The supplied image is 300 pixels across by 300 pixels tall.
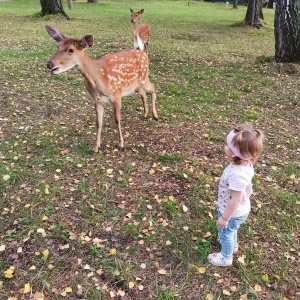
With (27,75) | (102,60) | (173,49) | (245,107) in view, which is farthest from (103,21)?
(102,60)

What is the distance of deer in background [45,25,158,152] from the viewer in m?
4.35

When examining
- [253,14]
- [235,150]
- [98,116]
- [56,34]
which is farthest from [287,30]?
[253,14]

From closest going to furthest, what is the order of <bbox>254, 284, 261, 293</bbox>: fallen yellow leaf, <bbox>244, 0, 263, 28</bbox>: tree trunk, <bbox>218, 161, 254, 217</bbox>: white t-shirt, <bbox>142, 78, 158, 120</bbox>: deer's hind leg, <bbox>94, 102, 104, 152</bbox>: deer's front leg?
<bbox>218, 161, 254, 217</bbox>: white t-shirt → <bbox>254, 284, 261, 293</bbox>: fallen yellow leaf → <bbox>94, 102, 104, 152</bbox>: deer's front leg → <bbox>142, 78, 158, 120</bbox>: deer's hind leg → <bbox>244, 0, 263, 28</bbox>: tree trunk

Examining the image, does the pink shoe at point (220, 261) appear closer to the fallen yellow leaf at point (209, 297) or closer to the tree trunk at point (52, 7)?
the fallen yellow leaf at point (209, 297)

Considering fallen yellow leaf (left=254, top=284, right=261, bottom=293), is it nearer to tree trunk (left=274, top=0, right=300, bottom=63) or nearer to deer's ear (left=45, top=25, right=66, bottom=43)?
deer's ear (left=45, top=25, right=66, bottom=43)

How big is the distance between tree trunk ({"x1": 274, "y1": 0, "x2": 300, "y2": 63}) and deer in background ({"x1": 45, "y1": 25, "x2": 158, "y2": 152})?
181 inches

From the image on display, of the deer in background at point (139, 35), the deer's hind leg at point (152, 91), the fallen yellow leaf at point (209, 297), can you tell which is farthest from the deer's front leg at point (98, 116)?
the deer in background at point (139, 35)

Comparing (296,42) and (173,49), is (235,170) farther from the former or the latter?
(173,49)

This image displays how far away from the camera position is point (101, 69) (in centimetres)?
476

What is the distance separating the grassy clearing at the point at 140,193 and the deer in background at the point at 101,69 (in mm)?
630

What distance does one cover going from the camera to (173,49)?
11664 millimetres

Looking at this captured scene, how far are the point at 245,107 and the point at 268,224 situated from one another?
11.4 feet

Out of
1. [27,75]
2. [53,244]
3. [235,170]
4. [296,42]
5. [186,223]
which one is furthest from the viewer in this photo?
[296,42]

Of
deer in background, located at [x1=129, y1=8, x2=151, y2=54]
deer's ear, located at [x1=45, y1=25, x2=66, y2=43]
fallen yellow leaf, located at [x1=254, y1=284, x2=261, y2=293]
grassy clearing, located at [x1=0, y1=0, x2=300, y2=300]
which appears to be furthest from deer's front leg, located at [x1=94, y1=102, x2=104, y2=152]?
deer in background, located at [x1=129, y1=8, x2=151, y2=54]
